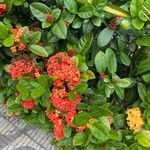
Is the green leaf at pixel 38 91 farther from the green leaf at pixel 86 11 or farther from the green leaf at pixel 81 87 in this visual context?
the green leaf at pixel 86 11

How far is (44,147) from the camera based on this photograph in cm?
251

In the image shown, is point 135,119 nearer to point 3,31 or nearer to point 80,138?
point 80,138

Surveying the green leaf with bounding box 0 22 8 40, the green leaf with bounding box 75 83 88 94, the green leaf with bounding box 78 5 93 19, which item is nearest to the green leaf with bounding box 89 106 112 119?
the green leaf with bounding box 75 83 88 94

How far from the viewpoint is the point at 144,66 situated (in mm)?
1896

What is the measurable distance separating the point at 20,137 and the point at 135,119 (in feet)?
3.21

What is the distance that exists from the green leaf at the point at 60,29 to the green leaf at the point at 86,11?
0.09 metres

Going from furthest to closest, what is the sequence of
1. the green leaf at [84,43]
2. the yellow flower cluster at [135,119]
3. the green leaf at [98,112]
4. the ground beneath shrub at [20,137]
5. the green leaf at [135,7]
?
the ground beneath shrub at [20,137], the yellow flower cluster at [135,119], the green leaf at [84,43], the green leaf at [98,112], the green leaf at [135,7]

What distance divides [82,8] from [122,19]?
21 cm

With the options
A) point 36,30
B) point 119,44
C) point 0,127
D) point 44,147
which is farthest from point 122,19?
point 0,127

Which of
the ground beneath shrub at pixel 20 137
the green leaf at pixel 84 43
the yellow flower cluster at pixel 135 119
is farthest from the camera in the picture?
the ground beneath shrub at pixel 20 137

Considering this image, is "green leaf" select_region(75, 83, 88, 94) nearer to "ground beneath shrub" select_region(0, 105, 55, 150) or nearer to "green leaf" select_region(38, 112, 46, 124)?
"green leaf" select_region(38, 112, 46, 124)

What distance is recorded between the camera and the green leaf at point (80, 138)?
6.29ft

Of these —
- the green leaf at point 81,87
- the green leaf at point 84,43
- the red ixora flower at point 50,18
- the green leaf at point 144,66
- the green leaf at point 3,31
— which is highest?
the green leaf at point 3,31

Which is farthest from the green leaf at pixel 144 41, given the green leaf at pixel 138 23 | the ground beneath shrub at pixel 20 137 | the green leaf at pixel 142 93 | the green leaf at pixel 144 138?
the ground beneath shrub at pixel 20 137
